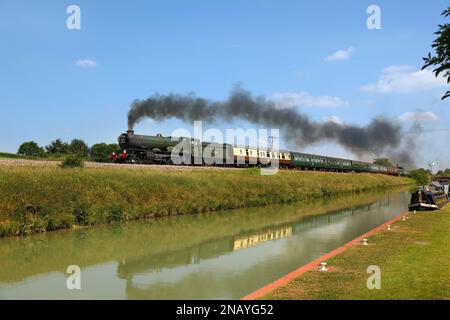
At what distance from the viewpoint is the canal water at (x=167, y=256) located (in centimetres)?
1099

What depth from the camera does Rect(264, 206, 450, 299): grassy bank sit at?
905cm

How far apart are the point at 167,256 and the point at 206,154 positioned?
2994 cm

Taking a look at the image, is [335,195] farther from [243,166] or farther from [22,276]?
[22,276]

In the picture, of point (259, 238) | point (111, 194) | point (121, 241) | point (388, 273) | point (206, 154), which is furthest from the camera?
point (206, 154)

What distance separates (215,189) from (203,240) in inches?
537

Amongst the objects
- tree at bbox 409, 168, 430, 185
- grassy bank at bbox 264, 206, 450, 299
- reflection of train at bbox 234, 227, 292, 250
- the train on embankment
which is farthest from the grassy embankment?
tree at bbox 409, 168, 430, 185

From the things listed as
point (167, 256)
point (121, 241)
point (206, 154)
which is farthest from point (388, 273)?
point (206, 154)

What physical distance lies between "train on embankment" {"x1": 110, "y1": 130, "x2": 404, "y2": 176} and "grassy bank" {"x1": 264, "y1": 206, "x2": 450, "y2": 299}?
24149 millimetres

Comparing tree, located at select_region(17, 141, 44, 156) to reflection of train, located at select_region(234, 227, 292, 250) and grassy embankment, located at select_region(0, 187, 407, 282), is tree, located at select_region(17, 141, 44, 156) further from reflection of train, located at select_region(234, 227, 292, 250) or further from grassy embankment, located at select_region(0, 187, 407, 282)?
reflection of train, located at select_region(234, 227, 292, 250)

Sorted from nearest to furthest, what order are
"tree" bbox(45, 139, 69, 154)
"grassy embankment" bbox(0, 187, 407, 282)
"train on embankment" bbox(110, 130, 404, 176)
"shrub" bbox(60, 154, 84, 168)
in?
"grassy embankment" bbox(0, 187, 407, 282)
"shrub" bbox(60, 154, 84, 168)
"train on embankment" bbox(110, 130, 404, 176)
"tree" bbox(45, 139, 69, 154)

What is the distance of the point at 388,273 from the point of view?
1080 centimetres

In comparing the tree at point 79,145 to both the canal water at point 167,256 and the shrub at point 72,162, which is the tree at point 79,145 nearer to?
the shrub at point 72,162

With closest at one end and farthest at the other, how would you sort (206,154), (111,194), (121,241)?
(121,241), (111,194), (206,154)

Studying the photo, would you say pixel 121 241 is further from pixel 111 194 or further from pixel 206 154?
pixel 206 154
